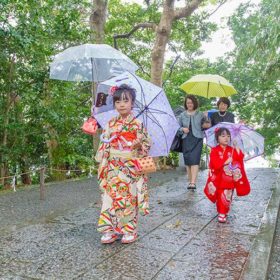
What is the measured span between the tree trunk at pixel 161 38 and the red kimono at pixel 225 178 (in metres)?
6.79

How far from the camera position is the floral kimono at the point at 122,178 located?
3.85 meters

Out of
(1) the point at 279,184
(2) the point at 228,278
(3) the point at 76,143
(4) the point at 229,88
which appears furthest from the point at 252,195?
(3) the point at 76,143

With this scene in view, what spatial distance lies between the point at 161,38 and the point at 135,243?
859cm

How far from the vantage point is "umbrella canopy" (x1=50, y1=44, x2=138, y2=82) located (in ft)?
18.8

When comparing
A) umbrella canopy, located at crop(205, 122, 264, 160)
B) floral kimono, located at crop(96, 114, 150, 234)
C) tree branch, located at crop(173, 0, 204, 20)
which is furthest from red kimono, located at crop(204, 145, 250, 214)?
tree branch, located at crop(173, 0, 204, 20)

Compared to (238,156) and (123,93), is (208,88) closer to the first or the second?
(238,156)

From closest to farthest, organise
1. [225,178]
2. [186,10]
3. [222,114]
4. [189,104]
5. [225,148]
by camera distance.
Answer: [225,178] < [225,148] < [222,114] < [189,104] < [186,10]

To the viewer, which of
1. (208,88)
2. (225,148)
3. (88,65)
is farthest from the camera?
(208,88)

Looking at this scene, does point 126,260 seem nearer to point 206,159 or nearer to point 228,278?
point 228,278

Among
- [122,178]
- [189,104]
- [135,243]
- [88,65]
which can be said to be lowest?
[135,243]

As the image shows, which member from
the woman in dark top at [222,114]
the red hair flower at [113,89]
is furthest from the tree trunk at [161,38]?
the red hair flower at [113,89]

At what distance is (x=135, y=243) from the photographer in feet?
12.8

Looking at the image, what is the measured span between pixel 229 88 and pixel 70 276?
5.55 meters

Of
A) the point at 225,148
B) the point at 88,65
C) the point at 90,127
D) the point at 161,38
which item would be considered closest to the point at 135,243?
the point at 90,127
